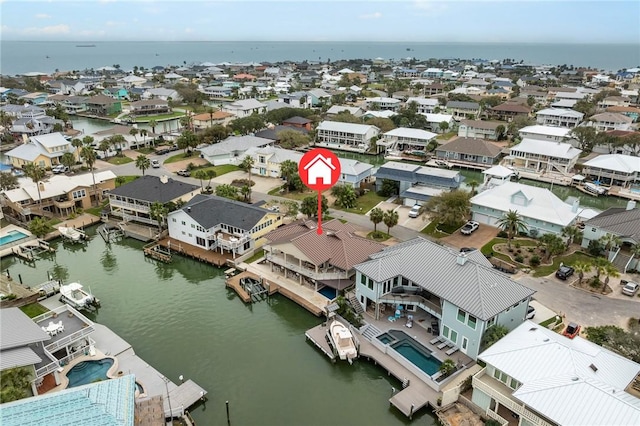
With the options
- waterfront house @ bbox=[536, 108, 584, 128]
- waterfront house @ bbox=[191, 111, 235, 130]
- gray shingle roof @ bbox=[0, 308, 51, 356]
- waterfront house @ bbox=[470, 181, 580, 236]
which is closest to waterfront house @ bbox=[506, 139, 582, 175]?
waterfront house @ bbox=[470, 181, 580, 236]

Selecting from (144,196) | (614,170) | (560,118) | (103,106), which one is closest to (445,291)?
(144,196)

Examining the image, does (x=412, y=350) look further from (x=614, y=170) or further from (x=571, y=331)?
(x=614, y=170)

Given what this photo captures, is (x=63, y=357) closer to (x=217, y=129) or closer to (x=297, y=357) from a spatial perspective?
(x=297, y=357)

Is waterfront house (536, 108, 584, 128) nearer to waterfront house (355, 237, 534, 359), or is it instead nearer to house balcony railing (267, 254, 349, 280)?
waterfront house (355, 237, 534, 359)

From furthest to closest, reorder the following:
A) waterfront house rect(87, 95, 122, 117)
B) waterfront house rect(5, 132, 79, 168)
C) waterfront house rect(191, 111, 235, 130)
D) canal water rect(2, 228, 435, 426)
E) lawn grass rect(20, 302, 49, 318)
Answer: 1. waterfront house rect(87, 95, 122, 117)
2. waterfront house rect(191, 111, 235, 130)
3. waterfront house rect(5, 132, 79, 168)
4. lawn grass rect(20, 302, 49, 318)
5. canal water rect(2, 228, 435, 426)

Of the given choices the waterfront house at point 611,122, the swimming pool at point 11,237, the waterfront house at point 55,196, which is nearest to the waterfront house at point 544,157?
the waterfront house at point 611,122

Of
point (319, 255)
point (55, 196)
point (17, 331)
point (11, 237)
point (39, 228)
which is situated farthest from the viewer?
point (55, 196)

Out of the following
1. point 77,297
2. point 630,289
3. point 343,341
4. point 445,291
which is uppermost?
point 445,291
